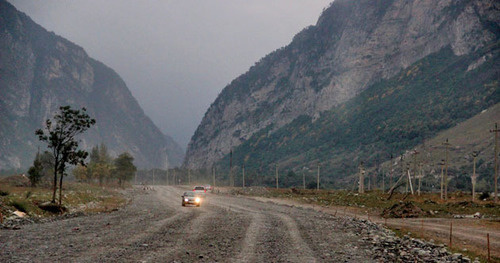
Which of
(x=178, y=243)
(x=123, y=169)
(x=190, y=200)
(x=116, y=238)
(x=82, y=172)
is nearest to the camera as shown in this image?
(x=178, y=243)

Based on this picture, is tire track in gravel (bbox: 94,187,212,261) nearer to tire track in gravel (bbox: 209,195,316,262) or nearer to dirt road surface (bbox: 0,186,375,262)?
dirt road surface (bbox: 0,186,375,262)

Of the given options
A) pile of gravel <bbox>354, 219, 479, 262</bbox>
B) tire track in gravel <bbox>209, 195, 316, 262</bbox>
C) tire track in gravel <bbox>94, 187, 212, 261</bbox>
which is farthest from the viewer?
pile of gravel <bbox>354, 219, 479, 262</bbox>

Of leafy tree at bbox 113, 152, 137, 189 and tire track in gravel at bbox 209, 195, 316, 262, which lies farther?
leafy tree at bbox 113, 152, 137, 189

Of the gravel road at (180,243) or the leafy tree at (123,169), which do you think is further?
the leafy tree at (123,169)

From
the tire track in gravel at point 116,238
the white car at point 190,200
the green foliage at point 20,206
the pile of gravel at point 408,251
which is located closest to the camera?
the tire track in gravel at point 116,238

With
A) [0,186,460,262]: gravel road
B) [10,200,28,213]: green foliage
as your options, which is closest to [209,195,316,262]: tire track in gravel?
[0,186,460,262]: gravel road

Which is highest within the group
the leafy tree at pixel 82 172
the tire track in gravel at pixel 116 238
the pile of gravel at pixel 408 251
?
the leafy tree at pixel 82 172

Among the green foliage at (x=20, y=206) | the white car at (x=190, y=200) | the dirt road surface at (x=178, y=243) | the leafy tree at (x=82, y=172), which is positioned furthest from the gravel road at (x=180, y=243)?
the leafy tree at (x=82, y=172)

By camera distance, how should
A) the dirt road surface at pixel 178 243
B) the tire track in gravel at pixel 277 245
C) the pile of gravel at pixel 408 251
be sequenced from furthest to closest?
1. the pile of gravel at pixel 408 251
2. the tire track in gravel at pixel 277 245
3. the dirt road surface at pixel 178 243

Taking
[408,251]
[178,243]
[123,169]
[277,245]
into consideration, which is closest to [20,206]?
[178,243]

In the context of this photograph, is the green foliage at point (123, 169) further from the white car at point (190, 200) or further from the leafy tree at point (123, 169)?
the white car at point (190, 200)

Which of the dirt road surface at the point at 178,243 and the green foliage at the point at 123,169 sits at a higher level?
the green foliage at the point at 123,169

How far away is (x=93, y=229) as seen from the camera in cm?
2747

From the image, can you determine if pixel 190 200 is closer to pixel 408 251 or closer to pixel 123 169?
pixel 408 251
